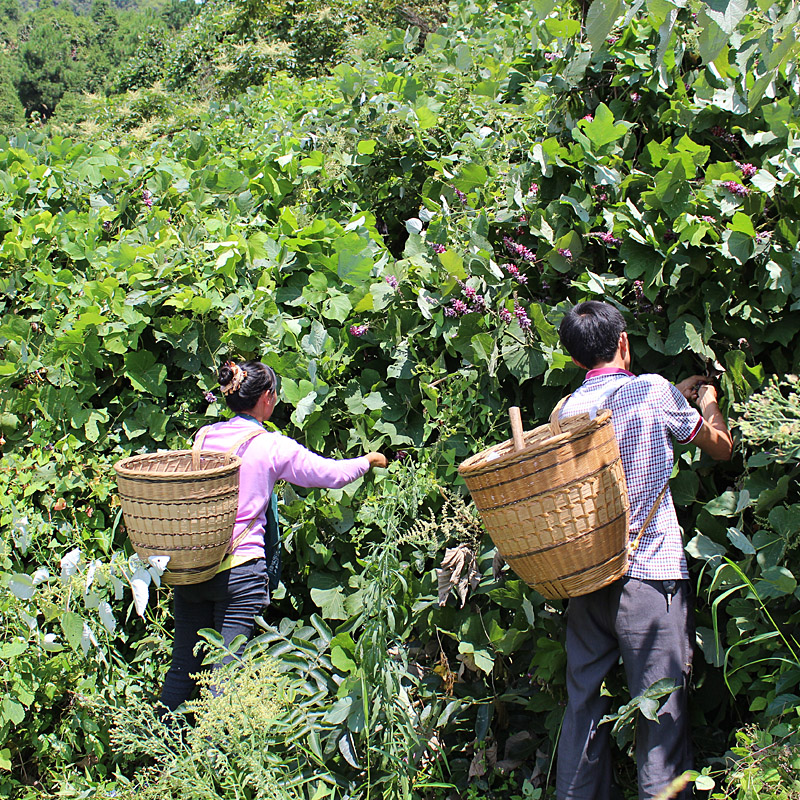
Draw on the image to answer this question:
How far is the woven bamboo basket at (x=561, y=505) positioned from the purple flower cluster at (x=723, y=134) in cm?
124

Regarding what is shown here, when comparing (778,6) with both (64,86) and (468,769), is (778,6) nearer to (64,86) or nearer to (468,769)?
(468,769)

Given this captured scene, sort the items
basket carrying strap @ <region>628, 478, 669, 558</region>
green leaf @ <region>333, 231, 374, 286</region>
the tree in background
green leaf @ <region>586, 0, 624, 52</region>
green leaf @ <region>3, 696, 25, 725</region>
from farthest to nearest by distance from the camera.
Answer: the tree in background → green leaf @ <region>333, 231, 374, 286</region> → green leaf @ <region>3, 696, 25, 725</region> → basket carrying strap @ <region>628, 478, 669, 558</region> → green leaf @ <region>586, 0, 624, 52</region>

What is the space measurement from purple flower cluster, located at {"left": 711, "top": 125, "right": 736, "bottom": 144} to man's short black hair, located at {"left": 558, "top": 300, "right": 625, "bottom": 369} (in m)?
0.87

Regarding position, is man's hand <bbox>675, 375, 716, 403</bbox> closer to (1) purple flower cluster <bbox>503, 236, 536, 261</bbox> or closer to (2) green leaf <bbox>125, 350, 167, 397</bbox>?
(1) purple flower cluster <bbox>503, 236, 536, 261</bbox>

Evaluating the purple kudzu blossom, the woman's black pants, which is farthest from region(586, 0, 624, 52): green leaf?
the woman's black pants

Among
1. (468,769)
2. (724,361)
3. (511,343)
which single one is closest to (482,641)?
(468,769)

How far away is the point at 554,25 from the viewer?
8.98ft

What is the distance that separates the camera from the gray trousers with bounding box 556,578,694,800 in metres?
1.84

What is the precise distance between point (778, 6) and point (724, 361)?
122cm

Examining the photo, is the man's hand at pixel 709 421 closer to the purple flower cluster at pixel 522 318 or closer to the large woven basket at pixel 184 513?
the purple flower cluster at pixel 522 318

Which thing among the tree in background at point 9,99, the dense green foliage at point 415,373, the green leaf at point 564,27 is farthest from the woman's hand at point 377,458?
the tree in background at point 9,99

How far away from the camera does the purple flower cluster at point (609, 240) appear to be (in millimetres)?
2391

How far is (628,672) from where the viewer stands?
1898 millimetres

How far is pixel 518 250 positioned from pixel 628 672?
1.50 metres
